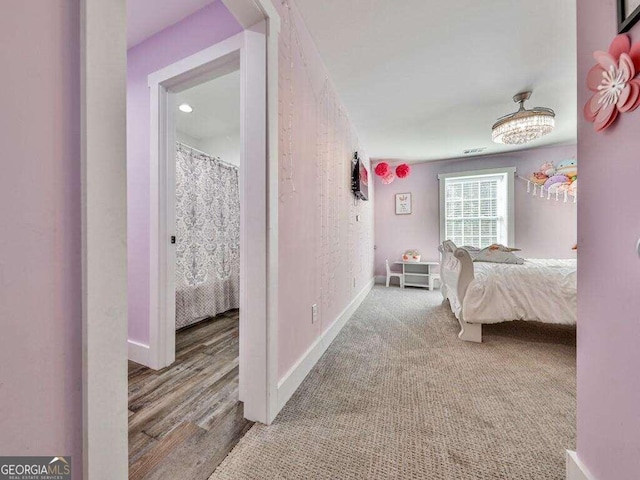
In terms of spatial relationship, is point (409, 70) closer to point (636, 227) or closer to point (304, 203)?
point (304, 203)

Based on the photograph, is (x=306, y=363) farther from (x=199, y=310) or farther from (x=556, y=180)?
(x=556, y=180)

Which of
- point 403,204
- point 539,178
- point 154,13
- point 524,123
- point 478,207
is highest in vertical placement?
point 154,13

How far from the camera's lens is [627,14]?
696mm

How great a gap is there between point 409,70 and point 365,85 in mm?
425

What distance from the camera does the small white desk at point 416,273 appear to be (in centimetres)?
466

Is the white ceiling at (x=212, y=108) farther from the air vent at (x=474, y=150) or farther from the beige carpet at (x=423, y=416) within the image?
the air vent at (x=474, y=150)

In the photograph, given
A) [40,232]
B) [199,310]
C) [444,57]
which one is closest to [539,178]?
[444,57]

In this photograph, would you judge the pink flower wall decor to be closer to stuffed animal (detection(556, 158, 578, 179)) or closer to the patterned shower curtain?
the patterned shower curtain

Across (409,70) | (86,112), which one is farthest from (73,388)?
(409,70)

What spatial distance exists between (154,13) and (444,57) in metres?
2.11

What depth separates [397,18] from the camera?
1659mm

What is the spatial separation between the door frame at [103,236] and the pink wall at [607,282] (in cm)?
133

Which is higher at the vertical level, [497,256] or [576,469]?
[497,256]

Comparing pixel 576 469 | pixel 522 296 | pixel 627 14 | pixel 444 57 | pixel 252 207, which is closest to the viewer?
pixel 627 14
